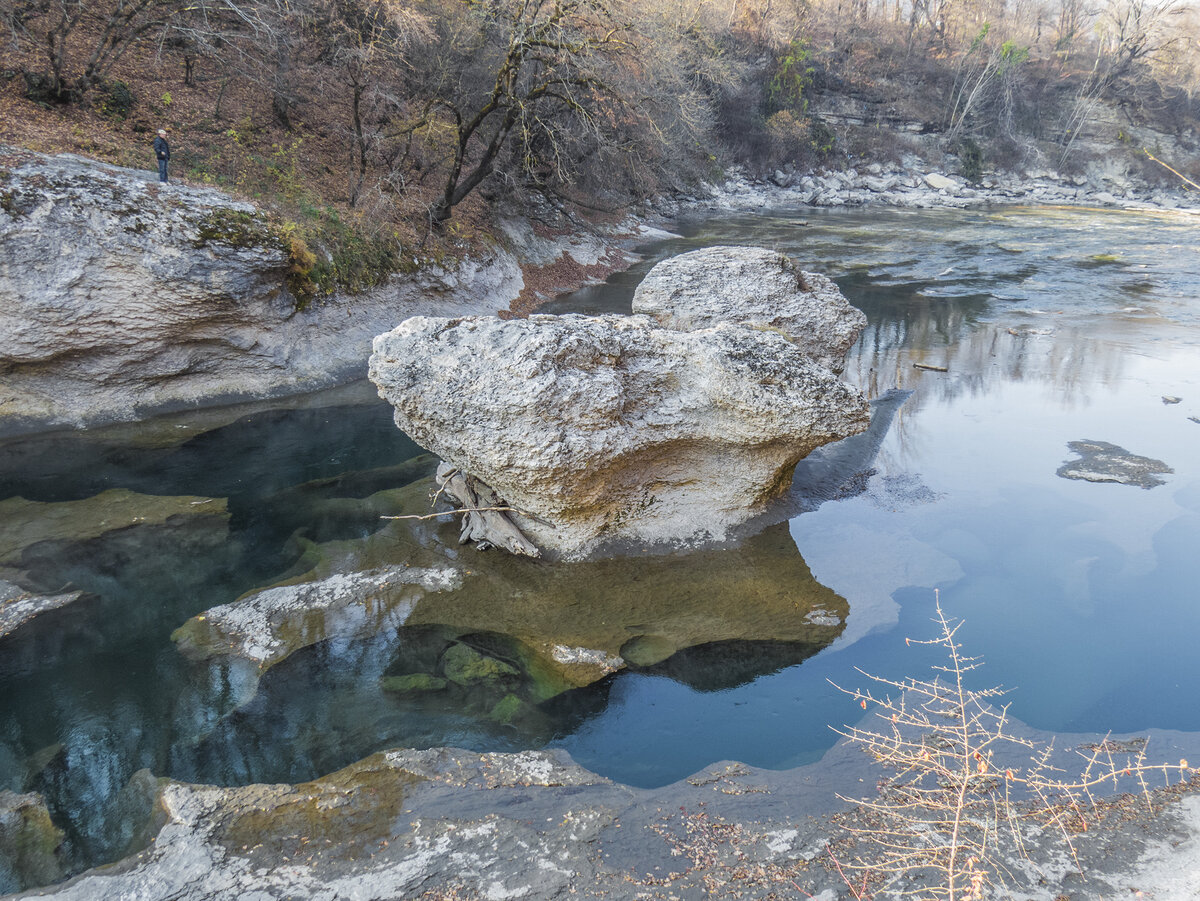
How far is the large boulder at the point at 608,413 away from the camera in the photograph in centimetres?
747

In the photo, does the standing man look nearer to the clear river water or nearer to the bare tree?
the clear river water

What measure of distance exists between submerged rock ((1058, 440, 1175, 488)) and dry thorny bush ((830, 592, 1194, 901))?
5.22 m

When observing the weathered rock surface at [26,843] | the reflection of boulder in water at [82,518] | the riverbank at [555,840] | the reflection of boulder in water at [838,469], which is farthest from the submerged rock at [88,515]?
the reflection of boulder in water at [838,469]

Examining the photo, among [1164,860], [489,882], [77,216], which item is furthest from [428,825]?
[77,216]

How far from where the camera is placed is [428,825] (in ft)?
15.2

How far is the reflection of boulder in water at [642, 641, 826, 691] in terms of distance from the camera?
635 cm

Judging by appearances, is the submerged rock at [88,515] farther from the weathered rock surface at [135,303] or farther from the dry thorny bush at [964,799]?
the dry thorny bush at [964,799]

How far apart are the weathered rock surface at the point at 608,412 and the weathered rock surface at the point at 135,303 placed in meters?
5.93

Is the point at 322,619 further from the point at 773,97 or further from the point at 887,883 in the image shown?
the point at 773,97

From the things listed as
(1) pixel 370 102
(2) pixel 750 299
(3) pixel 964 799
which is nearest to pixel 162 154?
(1) pixel 370 102

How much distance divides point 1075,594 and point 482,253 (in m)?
14.2

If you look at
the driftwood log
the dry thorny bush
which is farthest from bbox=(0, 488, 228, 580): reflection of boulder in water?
the dry thorny bush

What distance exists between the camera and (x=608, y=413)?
7637mm

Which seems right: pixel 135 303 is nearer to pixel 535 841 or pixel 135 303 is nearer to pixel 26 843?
pixel 26 843
